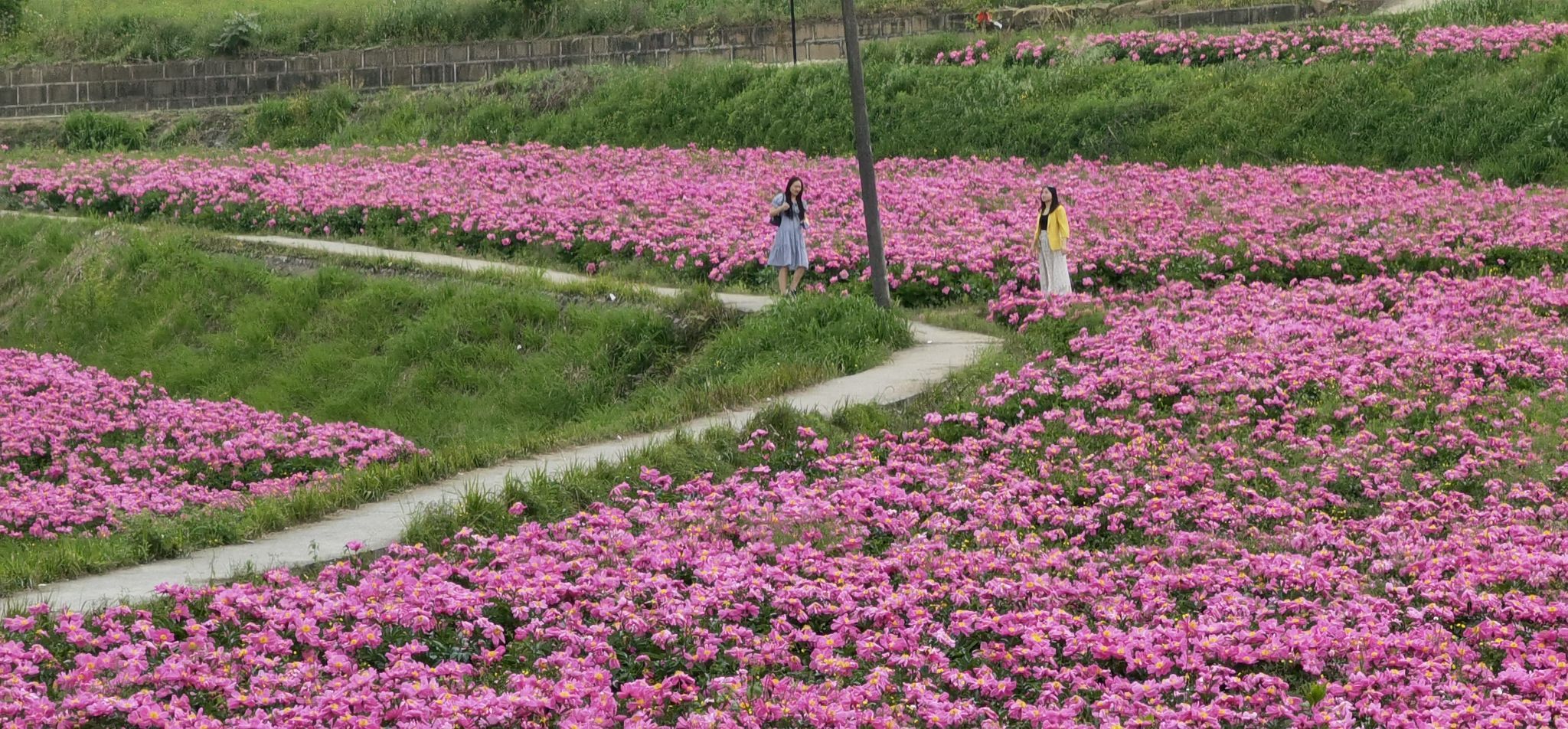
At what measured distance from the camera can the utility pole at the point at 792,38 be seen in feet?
96.1

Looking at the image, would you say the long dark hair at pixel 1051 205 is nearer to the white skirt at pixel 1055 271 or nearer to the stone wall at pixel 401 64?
the white skirt at pixel 1055 271

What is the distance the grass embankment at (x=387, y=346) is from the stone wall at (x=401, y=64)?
11.7m

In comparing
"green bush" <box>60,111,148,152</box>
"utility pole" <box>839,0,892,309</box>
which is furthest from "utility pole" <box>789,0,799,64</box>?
"utility pole" <box>839,0,892,309</box>

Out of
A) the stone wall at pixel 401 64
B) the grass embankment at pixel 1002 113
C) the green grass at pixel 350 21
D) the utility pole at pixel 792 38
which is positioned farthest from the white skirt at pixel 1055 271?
the green grass at pixel 350 21

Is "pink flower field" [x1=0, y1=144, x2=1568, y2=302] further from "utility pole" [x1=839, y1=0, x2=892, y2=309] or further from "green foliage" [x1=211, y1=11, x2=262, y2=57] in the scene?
"green foliage" [x1=211, y1=11, x2=262, y2=57]

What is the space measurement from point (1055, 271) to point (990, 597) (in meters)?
7.50

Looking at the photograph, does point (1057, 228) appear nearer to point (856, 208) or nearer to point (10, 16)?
point (856, 208)

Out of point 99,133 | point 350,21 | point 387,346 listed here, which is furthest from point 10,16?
point 387,346

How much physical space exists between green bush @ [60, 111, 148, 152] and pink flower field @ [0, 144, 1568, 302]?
4742 mm

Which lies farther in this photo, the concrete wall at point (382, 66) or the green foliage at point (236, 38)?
the green foliage at point (236, 38)

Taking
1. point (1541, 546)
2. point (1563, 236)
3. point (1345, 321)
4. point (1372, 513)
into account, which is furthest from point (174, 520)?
point (1563, 236)

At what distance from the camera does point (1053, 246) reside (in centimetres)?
1527

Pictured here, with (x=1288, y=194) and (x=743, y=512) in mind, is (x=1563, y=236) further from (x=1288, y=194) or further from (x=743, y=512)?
(x=743, y=512)

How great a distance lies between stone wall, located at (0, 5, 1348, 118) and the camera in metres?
30.7
